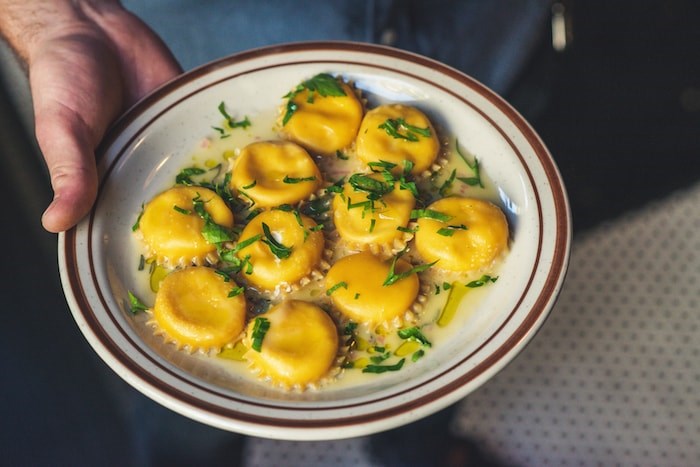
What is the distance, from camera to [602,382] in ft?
6.16

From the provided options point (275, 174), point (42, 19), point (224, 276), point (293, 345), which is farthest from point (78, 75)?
point (293, 345)

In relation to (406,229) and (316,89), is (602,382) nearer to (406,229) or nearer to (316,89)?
(406,229)

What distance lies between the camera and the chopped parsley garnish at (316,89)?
166 cm

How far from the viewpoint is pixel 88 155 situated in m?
1.54

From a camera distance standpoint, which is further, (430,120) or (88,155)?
(430,120)

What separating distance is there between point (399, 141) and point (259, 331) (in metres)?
0.55

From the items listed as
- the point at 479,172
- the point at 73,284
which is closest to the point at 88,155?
the point at 73,284

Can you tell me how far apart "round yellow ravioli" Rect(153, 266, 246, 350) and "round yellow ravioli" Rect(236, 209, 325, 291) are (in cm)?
6

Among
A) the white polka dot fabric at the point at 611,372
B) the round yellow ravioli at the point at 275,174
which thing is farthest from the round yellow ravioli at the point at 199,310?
the white polka dot fabric at the point at 611,372

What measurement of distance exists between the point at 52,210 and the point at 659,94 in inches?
80.1

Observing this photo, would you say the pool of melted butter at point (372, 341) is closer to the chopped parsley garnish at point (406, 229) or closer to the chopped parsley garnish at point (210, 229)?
the chopped parsley garnish at point (406, 229)

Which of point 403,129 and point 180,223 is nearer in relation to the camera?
point 180,223

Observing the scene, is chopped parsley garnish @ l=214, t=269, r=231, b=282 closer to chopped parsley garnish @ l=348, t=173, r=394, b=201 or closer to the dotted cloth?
chopped parsley garnish @ l=348, t=173, r=394, b=201

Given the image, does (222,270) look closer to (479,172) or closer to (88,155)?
(88,155)
